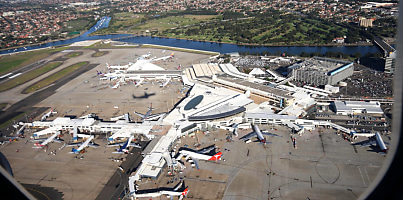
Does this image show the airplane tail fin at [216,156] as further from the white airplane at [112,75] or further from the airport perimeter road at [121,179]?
the white airplane at [112,75]

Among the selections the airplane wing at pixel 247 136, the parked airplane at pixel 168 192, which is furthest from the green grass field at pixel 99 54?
the parked airplane at pixel 168 192

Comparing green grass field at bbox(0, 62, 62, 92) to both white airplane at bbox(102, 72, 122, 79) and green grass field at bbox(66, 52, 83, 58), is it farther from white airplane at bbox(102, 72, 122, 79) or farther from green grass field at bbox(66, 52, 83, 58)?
white airplane at bbox(102, 72, 122, 79)

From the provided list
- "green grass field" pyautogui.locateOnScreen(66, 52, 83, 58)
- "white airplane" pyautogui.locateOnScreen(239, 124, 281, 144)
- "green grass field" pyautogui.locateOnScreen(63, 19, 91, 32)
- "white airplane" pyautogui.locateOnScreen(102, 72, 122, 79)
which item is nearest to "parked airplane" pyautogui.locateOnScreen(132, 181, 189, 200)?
"white airplane" pyautogui.locateOnScreen(239, 124, 281, 144)

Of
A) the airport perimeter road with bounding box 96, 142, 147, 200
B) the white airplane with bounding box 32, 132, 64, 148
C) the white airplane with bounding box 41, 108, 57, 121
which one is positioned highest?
the white airplane with bounding box 41, 108, 57, 121

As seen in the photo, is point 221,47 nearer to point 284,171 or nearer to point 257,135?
point 257,135

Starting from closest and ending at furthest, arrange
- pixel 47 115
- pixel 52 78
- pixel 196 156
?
pixel 196 156 < pixel 47 115 < pixel 52 78

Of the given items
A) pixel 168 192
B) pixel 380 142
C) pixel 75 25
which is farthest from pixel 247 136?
pixel 75 25
